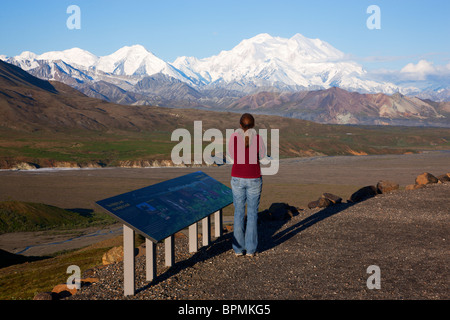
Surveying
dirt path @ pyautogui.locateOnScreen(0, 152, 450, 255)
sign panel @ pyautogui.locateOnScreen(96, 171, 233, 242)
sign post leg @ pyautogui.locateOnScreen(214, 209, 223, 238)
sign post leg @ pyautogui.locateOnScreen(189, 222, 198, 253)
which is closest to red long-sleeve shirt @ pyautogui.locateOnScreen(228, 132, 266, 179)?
sign panel @ pyautogui.locateOnScreen(96, 171, 233, 242)

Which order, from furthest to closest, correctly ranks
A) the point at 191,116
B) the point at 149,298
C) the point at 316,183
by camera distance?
the point at 191,116, the point at 316,183, the point at 149,298

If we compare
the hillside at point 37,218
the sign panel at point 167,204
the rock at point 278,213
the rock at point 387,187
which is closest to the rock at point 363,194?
the rock at point 387,187

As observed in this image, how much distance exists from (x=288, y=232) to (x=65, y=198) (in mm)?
45359

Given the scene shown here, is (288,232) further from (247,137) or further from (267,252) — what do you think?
(247,137)

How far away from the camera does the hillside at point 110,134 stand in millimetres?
106319

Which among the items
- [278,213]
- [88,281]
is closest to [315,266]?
[88,281]

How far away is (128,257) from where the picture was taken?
8617mm

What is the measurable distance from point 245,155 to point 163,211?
2.22m

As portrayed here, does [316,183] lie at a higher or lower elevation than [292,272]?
lower

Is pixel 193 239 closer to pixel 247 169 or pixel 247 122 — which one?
pixel 247 169

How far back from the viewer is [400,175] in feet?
247

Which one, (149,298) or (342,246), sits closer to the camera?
(149,298)

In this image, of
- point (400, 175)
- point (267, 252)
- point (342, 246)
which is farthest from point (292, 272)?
point (400, 175)

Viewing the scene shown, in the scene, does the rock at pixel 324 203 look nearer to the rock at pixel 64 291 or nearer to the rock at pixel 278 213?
the rock at pixel 278 213
